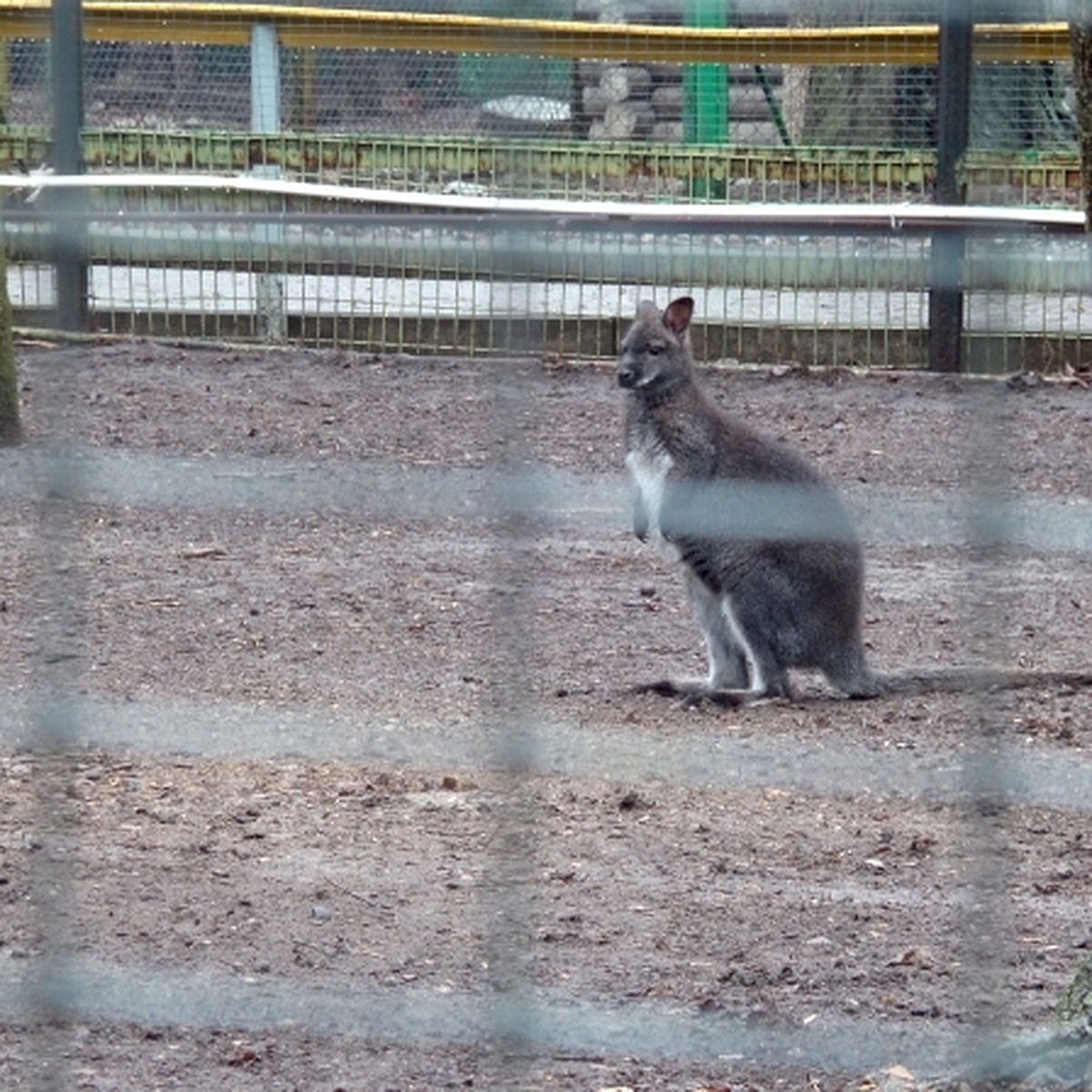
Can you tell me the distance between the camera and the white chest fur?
16.7ft

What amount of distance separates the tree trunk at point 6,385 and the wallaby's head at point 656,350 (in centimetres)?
197

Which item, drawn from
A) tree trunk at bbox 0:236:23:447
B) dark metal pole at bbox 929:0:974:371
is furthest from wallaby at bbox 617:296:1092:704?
dark metal pole at bbox 929:0:974:371

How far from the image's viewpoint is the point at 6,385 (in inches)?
251

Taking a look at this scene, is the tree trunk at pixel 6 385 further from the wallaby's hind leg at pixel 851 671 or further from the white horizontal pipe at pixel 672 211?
the wallaby's hind leg at pixel 851 671

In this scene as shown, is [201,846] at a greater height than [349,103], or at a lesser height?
lesser

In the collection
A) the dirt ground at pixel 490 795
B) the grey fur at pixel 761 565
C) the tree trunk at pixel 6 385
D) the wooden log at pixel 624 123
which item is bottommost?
the dirt ground at pixel 490 795

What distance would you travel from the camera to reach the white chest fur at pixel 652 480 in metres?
5.08

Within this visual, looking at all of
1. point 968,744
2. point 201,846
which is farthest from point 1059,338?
point 201,846

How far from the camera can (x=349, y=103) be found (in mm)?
8859

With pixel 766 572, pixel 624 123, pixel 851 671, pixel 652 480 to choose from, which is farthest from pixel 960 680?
pixel 624 123

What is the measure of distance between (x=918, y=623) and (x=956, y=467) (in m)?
1.14

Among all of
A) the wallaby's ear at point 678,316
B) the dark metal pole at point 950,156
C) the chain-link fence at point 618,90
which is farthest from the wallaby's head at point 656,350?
the dark metal pole at point 950,156

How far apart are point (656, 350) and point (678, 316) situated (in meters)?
0.14

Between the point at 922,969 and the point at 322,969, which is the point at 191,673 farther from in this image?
the point at 922,969
